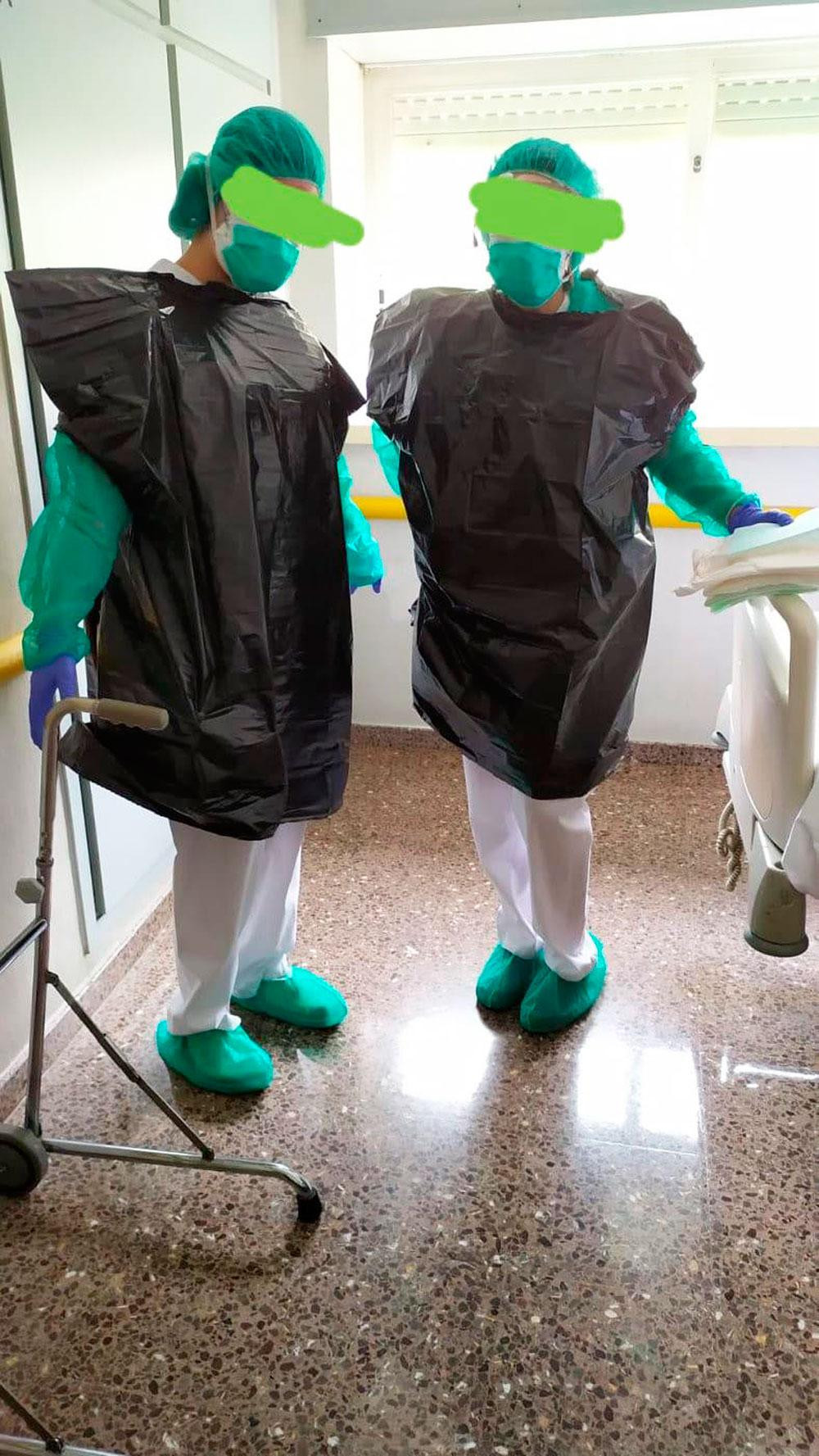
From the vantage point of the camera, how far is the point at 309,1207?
1359 mm

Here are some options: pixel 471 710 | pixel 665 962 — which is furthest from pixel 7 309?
pixel 665 962

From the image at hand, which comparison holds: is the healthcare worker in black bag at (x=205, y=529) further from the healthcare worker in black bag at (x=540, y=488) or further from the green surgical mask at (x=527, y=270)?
the green surgical mask at (x=527, y=270)

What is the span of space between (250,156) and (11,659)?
717 millimetres

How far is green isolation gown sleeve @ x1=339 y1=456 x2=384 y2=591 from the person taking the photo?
5.01 feet

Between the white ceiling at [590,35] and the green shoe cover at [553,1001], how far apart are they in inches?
79.7

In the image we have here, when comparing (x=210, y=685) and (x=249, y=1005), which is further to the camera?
(x=249, y=1005)

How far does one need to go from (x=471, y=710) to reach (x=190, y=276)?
27.6 inches

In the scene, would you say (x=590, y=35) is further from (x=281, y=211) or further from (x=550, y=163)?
(x=281, y=211)

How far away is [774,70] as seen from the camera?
2.41m

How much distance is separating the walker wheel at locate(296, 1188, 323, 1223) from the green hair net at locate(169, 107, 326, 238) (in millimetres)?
1278

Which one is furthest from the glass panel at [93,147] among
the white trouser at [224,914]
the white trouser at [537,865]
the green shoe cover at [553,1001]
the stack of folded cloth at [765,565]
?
the stack of folded cloth at [765,565]

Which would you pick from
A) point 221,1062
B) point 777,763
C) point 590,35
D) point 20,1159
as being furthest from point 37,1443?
point 590,35

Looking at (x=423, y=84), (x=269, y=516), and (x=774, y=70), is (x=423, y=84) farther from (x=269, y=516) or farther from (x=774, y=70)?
(x=269, y=516)

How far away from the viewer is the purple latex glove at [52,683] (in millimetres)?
1269
